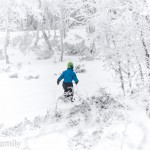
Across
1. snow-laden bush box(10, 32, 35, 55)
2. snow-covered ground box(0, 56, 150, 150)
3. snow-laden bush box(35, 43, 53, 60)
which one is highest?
snow-laden bush box(10, 32, 35, 55)

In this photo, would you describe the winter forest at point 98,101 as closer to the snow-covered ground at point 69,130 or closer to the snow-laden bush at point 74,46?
the snow-covered ground at point 69,130

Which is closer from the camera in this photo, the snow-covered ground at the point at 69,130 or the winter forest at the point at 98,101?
the snow-covered ground at the point at 69,130

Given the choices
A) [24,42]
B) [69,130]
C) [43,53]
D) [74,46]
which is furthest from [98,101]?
[24,42]

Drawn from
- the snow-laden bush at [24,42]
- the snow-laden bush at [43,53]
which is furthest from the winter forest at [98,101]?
the snow-laden bush at [24,42]

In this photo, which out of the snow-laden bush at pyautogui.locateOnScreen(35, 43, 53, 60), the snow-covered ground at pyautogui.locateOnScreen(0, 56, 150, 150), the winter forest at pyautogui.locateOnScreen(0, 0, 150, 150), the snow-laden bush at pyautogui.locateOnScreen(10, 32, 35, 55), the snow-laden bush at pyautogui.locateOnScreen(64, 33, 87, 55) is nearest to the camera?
the snow-covered ground at pyautogui.locateOnScreen(0, 56, 150, 150)

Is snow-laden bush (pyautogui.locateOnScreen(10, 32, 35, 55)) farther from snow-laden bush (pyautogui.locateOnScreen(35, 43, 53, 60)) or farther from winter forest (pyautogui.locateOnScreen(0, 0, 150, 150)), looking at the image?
winter forest (pyautogui.locateOnScreen(0, 0, 150, 150))

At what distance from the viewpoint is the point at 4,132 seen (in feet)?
23.5

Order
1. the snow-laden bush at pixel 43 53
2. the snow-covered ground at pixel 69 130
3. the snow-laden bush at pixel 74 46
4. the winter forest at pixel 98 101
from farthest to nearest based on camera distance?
the snow-laden bush at pixel 74 46
the snow-laden bush at pixel 43 53
the winter forest at pixel 98 101
the snow-covered ground at pixel 69 130

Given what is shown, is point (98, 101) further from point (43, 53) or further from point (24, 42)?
point (24, 42)

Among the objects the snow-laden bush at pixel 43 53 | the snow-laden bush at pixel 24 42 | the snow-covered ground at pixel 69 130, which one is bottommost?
the snow-covered ground at pixel 69 130

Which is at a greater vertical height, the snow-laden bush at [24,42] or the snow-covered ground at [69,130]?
the snow-laden bush at [24,42]

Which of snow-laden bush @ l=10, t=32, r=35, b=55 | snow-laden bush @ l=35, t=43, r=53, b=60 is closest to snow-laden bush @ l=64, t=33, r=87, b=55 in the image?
snow-laden bush @ l=35, t=43, r=53, b=60

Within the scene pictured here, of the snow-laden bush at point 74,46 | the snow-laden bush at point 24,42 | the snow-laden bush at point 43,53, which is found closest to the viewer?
the snow-laden bush at point 43,53

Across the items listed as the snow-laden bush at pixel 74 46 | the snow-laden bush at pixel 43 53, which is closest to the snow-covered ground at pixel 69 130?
the snow-laden bush at pixel 43 53
